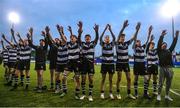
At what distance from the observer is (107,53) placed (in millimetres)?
14523

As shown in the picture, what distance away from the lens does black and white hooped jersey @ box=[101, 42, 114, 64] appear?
47.5ft

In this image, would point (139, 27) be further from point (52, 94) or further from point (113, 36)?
point (52, 94)

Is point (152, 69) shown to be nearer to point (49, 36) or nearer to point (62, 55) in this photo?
point (62, 55)

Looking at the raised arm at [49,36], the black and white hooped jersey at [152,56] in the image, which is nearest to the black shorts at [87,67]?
the raised arm at [49,36]

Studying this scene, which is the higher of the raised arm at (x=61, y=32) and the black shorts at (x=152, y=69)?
the raised arm at (x=61, y=32)

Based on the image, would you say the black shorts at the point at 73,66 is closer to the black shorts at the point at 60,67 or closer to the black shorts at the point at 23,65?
the black shorts at the point at 60,67

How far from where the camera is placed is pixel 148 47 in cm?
1556

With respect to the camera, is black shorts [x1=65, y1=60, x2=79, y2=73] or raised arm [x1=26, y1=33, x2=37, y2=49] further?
raised arm [x1=26, y1=33, x2=37, y2=49]

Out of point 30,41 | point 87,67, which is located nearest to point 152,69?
point 87,67

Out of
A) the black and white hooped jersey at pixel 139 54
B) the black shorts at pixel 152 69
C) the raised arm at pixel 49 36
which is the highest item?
the raised arm at pixel 49 36

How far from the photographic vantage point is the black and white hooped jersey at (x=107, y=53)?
47.5ft

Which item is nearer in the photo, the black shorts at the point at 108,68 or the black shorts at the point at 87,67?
the black shorts at the point at 87,67

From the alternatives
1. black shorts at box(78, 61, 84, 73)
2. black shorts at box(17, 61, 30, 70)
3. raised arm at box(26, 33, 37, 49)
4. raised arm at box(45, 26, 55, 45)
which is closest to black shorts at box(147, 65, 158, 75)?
black shorts at box(78, 61, 84, 73)

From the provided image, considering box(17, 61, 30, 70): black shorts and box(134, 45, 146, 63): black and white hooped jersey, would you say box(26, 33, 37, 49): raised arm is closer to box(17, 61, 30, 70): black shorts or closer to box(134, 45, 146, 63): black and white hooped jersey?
box(17, 61, 30, 70): black shorts
